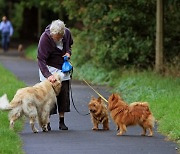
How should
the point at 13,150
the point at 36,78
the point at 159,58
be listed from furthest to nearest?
1. the point at 36,78
2. the point at 159,58
3. the point at 13,150

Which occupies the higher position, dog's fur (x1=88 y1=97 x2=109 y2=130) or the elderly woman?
the elderly woman

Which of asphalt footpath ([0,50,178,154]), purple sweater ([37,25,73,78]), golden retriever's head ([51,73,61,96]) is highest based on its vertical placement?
purple sweater ([37,25,73,78])

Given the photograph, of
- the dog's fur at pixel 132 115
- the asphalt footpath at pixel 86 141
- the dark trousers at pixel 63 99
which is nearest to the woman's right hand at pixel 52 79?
the dark trousers at pixel 63 99

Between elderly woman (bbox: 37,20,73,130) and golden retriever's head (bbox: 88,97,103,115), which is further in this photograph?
elderly woman (bbox: 37,20,73,130)

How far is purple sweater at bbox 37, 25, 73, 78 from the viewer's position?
13.0m

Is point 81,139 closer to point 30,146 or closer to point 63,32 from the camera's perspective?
point 30,146

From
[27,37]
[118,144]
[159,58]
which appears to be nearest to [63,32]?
[118,144]

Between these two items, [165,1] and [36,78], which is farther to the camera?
[36,78]

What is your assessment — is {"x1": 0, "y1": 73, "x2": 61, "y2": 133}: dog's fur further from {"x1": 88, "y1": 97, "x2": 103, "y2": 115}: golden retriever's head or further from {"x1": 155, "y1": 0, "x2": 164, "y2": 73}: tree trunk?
{"x1": 155, "y1": 0, "x2": 164, "y2": 73}: tree trunk

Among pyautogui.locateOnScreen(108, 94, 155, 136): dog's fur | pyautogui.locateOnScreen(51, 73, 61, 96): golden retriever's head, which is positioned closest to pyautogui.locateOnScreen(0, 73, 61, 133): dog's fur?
pyautogui.locateOnScreen(51, 73, 61, 96): golden retriever's head

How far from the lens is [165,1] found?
2261cm

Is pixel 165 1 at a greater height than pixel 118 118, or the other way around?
pixel 165 1

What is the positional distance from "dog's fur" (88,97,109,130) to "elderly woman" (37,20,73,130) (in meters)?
0.67

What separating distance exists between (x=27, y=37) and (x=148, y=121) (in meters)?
43.0
